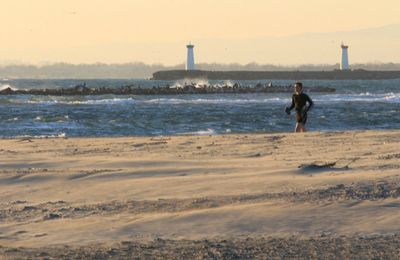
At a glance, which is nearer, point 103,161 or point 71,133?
point 103,161

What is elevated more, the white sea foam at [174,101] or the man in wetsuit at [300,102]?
the man in wetsuit at [300,102]

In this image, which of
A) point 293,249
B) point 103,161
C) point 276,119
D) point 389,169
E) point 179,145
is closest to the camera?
point 293,249

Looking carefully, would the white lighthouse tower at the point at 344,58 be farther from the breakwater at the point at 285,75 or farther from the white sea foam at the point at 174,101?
the white sea foam at the point at 174,101

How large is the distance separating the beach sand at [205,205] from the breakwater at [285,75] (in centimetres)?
12318

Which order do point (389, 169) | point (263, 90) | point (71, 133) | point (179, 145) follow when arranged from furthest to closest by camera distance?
1. point (263, 90)
2. point (71, 133)
3. point (179, 145)
4. point (389, 169)

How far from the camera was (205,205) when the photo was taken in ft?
24.9

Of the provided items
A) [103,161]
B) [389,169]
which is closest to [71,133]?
[103,161]

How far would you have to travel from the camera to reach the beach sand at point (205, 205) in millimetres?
6234

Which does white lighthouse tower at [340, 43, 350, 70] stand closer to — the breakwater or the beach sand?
the breakwater

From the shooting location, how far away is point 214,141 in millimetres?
14133

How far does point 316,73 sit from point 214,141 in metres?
127

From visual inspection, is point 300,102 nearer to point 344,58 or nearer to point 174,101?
point 174,101

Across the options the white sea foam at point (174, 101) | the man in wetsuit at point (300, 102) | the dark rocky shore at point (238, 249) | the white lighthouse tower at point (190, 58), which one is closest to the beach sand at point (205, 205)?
the dark rocky shore at point (238, 249)

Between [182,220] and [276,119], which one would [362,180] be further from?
[276,119]
